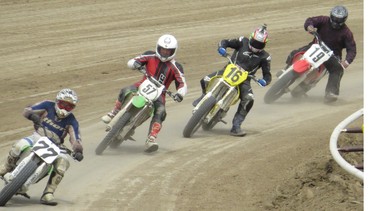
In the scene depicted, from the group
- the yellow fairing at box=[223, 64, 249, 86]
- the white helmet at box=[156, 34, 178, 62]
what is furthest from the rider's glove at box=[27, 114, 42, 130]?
the yellow fairing at box=[223, 64, 249, 86]

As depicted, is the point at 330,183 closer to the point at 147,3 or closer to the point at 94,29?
the point at 94,29

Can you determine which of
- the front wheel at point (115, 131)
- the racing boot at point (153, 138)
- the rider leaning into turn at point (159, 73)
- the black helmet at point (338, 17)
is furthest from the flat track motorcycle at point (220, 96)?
the black helmet at point (338, 17)

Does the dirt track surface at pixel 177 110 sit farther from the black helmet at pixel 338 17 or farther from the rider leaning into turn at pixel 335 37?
the black helmet at pixel 338 17

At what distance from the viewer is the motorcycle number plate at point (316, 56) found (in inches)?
803

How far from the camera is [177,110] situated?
66.9 ft

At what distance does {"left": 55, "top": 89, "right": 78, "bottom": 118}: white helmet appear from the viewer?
46.5 ft

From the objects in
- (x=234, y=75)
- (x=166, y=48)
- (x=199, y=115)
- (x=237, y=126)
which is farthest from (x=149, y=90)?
(x=237, y=126)

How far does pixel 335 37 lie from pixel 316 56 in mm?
817

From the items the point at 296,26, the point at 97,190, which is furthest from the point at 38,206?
the point at 296,26

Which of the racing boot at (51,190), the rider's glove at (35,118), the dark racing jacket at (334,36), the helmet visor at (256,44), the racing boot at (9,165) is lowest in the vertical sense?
the dark racing jacket at (334,36)

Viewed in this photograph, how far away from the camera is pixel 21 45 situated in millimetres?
25891

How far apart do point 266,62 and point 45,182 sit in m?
5.86

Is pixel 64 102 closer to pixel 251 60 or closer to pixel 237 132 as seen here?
pixel 237 132

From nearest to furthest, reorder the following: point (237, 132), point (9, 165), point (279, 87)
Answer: point (9, 165) < point (237, 132) < point (279, 87)
